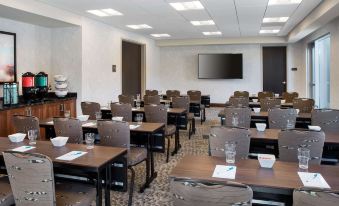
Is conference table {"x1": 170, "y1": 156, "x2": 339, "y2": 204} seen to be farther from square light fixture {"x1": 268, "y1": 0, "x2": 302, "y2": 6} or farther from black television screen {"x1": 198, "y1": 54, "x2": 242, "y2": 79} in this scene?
black television screen {"x1": 198, "y1": 54, "x2": 242, "y2": 79}

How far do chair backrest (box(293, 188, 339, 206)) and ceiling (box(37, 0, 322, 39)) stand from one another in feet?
16.6

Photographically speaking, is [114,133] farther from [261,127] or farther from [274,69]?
[274,69]

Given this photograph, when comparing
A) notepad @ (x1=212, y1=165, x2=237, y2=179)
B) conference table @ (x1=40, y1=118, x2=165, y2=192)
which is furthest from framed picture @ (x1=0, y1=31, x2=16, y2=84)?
notepad @ (x1=212, y1=165, x2=237, y2=179)

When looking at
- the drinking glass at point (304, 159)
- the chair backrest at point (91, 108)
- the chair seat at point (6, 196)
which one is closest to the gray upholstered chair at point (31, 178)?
the chair seat at point (6, 196)

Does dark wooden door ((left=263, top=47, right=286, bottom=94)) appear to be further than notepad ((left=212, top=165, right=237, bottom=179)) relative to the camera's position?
Yes

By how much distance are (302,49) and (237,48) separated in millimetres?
2400

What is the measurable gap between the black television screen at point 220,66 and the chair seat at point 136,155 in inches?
360

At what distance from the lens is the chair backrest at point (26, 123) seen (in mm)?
3549

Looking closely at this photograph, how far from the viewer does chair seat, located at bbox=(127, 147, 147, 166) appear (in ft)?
10.9

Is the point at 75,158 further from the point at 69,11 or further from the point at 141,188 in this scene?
A: the point at 69,11

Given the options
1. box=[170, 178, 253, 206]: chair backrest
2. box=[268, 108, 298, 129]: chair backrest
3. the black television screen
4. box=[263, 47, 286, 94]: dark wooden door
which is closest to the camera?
box=[170, 178, 253, 206]: chair backrest

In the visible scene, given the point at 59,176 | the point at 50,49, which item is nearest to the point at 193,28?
the point at 50,49

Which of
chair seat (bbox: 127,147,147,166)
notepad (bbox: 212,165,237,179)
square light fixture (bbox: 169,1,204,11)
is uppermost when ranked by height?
square light fixture (bbox: 169,1,204,11)

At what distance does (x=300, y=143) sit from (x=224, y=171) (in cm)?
104
